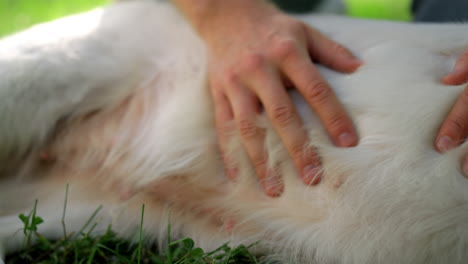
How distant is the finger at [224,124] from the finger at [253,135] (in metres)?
0.04

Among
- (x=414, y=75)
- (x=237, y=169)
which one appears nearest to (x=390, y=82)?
(x=414, y=75)

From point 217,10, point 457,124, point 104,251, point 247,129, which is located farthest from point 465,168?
point 104,251

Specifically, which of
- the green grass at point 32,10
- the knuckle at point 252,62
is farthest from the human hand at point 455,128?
the green grass at point 32,10

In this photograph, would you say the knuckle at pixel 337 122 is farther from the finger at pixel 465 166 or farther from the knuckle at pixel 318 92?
the finger at pixel 465 166

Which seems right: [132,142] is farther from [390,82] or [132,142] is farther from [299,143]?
[390,82]

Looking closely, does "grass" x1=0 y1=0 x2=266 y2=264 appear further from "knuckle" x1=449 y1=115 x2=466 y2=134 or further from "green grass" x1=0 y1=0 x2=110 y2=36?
"green grass" x1=0 y1=0 x2=110 y2=36

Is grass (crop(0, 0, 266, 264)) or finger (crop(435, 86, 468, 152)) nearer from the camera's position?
finger (crop(435, 86, 468, 152))

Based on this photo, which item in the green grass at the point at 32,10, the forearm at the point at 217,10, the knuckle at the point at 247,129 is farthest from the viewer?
the green grass at the point at 32,10

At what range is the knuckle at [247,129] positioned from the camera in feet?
4.23

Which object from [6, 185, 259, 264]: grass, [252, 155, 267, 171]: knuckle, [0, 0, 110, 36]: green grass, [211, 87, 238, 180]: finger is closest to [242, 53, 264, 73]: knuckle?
[211, 87, 238, 180]: finger

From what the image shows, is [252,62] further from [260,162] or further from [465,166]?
[465,166]

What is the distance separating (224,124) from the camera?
1.36 m

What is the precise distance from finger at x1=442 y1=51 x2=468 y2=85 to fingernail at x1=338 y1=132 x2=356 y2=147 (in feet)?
0.99

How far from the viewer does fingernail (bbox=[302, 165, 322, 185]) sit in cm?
119
